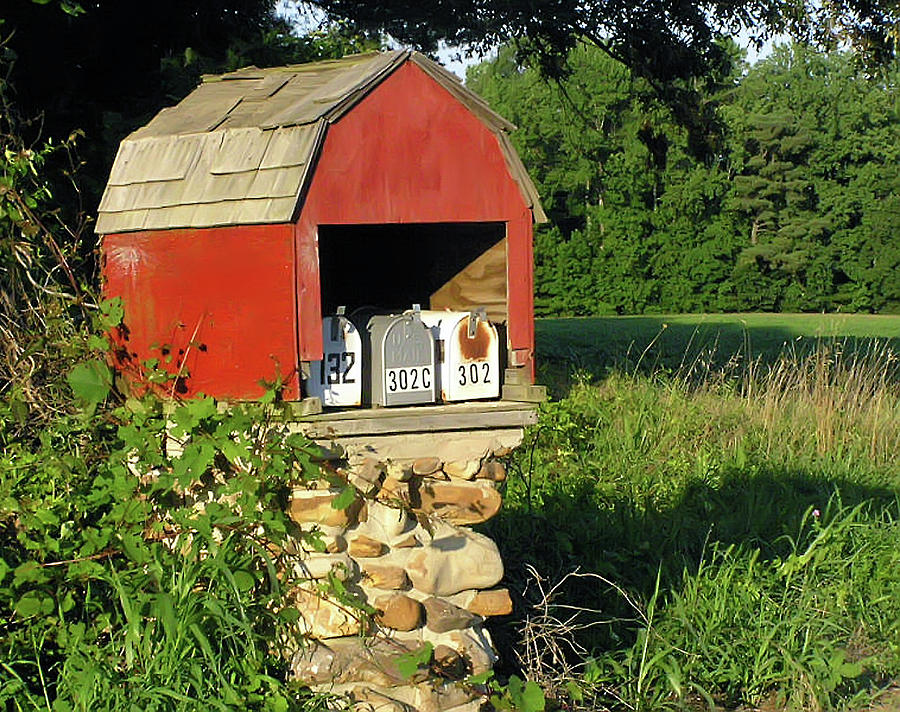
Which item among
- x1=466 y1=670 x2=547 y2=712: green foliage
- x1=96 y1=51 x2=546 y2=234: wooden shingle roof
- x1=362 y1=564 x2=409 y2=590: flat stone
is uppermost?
x1=96 y1=51 x2=546 y2=234: wooden shingle roof

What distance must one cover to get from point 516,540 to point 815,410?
4103 millimetres

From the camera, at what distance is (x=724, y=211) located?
131 ft

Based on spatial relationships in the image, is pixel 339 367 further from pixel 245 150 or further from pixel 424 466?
pixel 245 150

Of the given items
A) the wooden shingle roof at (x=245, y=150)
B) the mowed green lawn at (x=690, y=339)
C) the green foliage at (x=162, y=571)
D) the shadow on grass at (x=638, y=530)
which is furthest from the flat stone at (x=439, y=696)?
the mowed green lawn at (x=690, y=339)

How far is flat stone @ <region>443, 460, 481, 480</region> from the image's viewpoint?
4.23 metres

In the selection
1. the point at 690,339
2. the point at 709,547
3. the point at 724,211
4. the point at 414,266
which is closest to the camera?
the point at 414,266

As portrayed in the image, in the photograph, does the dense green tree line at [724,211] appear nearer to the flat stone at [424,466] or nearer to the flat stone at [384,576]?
the flat stone at [424,466]

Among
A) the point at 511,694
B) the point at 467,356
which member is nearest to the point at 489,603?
the point at 511,694

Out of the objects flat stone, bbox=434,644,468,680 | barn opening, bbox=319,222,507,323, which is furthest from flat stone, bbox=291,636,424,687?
barn opening, bbox=319,222,507,323

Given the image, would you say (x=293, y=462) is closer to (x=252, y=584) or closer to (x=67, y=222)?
(x=252, y=584)

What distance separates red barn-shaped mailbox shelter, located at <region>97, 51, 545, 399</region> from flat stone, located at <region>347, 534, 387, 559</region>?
0.52 m

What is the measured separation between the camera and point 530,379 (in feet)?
14.6

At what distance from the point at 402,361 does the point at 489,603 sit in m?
0.89

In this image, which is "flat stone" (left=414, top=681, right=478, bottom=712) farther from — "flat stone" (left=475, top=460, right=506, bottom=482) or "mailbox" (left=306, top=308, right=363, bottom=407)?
"mailbox" (left=306, top=308, right=363, bottom=407)
